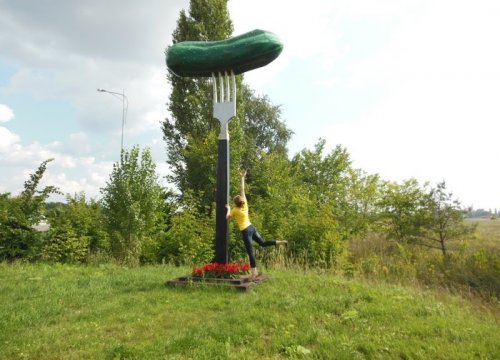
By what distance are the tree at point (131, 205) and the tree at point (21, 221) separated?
2754mm

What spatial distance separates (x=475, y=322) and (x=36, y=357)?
19.3ft

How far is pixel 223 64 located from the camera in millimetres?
9125

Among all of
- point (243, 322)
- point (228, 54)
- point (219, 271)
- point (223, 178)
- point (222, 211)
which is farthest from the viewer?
point (228, 54)

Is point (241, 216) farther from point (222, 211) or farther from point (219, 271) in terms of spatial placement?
point (219, 271)

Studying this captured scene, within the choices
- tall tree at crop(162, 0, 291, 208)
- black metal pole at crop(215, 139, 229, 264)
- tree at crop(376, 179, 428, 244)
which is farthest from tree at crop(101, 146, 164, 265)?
tree at crop(376, 179, 428, 244)

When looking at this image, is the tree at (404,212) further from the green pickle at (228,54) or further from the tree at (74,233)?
the tree at (74,233)

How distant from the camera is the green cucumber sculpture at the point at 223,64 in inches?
343

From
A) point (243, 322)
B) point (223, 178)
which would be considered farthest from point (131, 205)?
point (243, 322)

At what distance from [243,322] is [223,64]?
19.5 feet

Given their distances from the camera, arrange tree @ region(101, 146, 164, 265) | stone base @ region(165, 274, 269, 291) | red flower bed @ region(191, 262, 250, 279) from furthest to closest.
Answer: tree @ region(101, 146, 164, 265)
red flower bed @ region(191, 262, 250, 279)
stone base @ region(165, 274, 269, 291)

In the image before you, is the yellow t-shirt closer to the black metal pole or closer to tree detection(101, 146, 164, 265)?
the black metal pole

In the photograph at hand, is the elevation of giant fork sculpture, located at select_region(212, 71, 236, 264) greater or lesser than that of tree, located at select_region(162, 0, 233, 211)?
lesser

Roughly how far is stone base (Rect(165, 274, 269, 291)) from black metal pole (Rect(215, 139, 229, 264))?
77 cm

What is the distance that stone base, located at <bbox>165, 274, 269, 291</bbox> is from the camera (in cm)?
739
